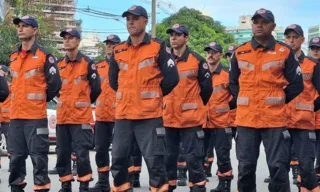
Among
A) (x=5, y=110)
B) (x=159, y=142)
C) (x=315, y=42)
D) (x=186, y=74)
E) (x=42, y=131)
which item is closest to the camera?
(x=159, y=142)

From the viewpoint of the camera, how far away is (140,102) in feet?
25.1

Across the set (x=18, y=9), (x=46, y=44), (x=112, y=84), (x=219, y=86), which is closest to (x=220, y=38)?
(x=46, y=44)

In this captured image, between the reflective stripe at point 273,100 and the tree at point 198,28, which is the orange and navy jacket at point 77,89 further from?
the tree at point 198,28

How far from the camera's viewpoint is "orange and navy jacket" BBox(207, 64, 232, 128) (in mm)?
10828

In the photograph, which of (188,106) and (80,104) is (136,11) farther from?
(80,104)

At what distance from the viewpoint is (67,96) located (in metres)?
9.51

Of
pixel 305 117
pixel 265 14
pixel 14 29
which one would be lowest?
pixel 305 117

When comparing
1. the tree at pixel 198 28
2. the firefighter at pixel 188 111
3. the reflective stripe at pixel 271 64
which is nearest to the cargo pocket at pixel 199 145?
the firefighter at pixel 188 111

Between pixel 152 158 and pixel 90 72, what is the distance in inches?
99.0

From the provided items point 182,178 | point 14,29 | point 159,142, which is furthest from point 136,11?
point 14,29

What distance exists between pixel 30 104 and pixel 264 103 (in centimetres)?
301

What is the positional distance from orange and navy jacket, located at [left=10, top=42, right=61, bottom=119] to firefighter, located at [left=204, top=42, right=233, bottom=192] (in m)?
3.12

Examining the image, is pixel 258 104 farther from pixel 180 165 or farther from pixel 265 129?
pixel 180 165

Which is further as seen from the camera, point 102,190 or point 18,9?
point 18,9
